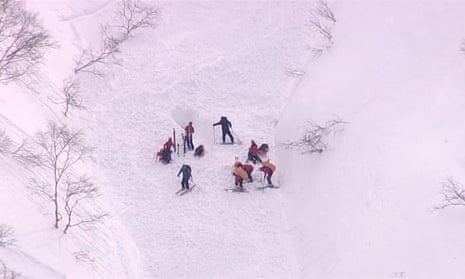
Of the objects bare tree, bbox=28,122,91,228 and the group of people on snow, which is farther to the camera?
the group of people on snow

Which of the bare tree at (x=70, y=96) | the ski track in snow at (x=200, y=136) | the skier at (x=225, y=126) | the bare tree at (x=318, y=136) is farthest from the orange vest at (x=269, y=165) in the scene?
→ the bare tree at (x=70, y=96)

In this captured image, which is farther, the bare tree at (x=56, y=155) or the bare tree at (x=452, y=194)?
the bare tree at (x=56, y=155)

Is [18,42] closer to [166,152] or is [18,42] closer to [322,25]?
[166,152]

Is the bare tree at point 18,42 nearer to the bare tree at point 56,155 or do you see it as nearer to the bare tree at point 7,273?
the bare tree at point 56,155

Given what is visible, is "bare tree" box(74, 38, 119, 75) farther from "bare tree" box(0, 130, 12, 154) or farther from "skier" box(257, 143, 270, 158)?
"skier" box(257, 143, 270, 158)

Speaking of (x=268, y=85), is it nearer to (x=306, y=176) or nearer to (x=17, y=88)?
(x=306, y=176)

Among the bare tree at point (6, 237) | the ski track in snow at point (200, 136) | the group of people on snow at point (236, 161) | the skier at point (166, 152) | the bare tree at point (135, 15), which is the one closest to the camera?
the bare tree at point (6, 237)

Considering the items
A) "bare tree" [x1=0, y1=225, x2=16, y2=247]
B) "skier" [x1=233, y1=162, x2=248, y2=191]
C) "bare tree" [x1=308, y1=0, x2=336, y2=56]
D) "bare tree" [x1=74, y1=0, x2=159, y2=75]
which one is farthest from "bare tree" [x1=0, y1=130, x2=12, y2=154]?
"bare tree" [x1=308, y1=0, x2=336, y2=56]
